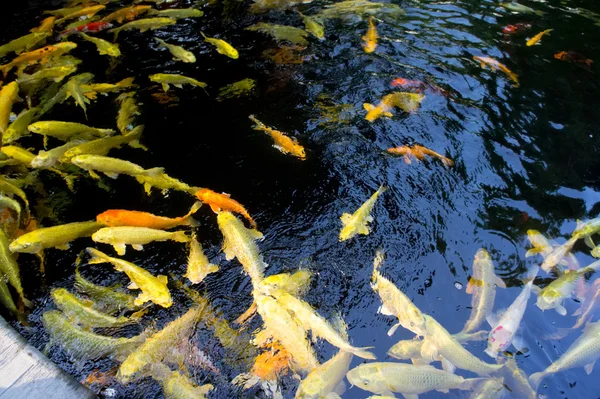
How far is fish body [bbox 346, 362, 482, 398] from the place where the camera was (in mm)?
3264

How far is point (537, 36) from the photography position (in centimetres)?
777

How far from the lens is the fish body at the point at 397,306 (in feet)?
12.1

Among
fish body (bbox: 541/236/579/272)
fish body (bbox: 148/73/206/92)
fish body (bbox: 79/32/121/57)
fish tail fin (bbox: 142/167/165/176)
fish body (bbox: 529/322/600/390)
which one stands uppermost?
fish body (bbox: 79/32/121/57)

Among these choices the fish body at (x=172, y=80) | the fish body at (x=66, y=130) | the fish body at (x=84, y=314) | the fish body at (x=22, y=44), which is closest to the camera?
the fish body at (x=84, y=314)

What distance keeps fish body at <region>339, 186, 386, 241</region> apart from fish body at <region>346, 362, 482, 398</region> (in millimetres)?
1422

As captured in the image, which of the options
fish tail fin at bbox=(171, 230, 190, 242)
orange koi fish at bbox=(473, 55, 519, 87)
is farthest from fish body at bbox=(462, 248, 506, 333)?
orange koi fish at bbox=(473, 55, 519, 87)

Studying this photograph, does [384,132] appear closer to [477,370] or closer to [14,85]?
[477,370]

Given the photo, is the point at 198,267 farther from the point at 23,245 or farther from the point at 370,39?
the point at 370,39

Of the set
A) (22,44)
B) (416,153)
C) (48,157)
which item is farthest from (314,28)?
(22,44)

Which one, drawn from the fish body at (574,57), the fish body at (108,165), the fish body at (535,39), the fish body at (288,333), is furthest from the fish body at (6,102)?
the fish body at (574,57)

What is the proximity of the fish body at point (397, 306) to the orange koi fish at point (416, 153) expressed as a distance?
1852 mm

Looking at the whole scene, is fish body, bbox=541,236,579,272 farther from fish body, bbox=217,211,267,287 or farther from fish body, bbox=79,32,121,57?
fish body, bbox=79,32,121,57

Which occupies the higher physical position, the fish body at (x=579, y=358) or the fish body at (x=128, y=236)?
the fish body at (x=128, y=236)

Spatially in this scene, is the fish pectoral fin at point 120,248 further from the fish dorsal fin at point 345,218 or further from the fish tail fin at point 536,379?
the fish tail fin at point 536,379
